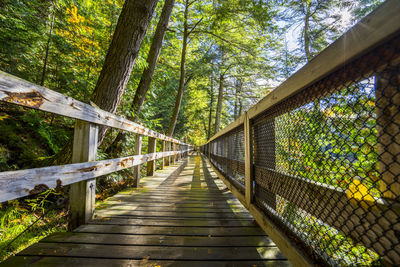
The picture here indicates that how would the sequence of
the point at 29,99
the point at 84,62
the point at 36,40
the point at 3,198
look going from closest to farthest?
the point at 3,198
the point at 29,99
the point at 36,40
the point at 84,62

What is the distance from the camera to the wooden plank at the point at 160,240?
1442mm

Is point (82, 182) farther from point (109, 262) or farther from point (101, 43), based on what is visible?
point (101, 43)

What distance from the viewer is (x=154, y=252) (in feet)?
4.37

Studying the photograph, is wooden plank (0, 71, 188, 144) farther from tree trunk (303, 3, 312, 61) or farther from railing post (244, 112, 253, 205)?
tree trunk (303, 3, 312, 61)

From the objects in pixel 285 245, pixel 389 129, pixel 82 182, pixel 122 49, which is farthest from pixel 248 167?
pixel 122 49

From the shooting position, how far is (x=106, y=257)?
126 centimetres

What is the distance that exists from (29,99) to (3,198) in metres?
0.58

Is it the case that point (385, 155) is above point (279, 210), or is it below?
above

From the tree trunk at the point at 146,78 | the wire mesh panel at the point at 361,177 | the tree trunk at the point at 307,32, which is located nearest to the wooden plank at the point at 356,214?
the wire mesh panel at the point at 361,177

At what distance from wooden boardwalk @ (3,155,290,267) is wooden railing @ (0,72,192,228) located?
0.33m

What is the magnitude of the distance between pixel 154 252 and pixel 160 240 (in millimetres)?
172

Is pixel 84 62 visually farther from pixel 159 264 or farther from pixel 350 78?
pixel 350 78

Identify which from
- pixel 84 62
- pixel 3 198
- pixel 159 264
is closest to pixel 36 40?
pixel 84 62

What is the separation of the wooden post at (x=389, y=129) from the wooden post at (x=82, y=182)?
79.9 inches
